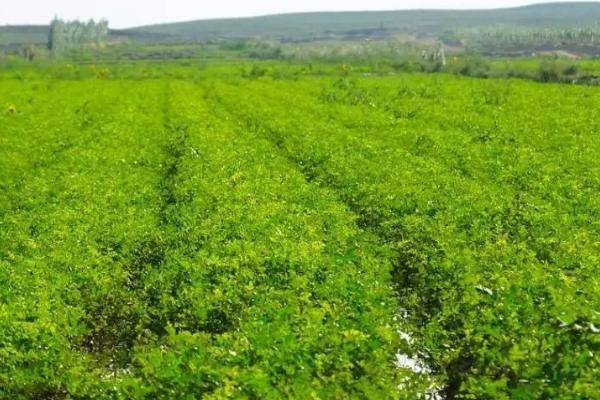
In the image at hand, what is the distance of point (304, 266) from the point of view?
18.1m

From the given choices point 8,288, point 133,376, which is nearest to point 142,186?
point 8,288

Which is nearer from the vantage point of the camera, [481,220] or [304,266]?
[304,266]

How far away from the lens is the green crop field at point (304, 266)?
42.9 ft

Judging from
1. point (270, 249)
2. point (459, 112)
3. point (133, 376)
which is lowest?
point (133, 376)

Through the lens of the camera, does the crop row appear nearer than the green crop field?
No

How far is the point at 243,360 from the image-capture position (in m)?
13.1

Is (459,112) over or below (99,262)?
over

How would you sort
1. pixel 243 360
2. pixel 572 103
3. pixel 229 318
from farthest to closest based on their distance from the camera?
pixel 572 103 → pixel 229 318 → pixel 243 360

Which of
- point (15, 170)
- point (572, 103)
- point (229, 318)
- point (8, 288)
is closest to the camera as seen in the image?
point (229, 318)

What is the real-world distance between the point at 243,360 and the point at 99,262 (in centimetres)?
794

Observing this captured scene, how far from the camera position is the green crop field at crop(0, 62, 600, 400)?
42.9 ft

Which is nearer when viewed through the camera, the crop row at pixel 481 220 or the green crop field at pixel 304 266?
the green crop field at pixel 304 266

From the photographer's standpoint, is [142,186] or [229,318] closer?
[229,318]

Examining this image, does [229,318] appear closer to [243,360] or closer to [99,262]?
[243,360]
